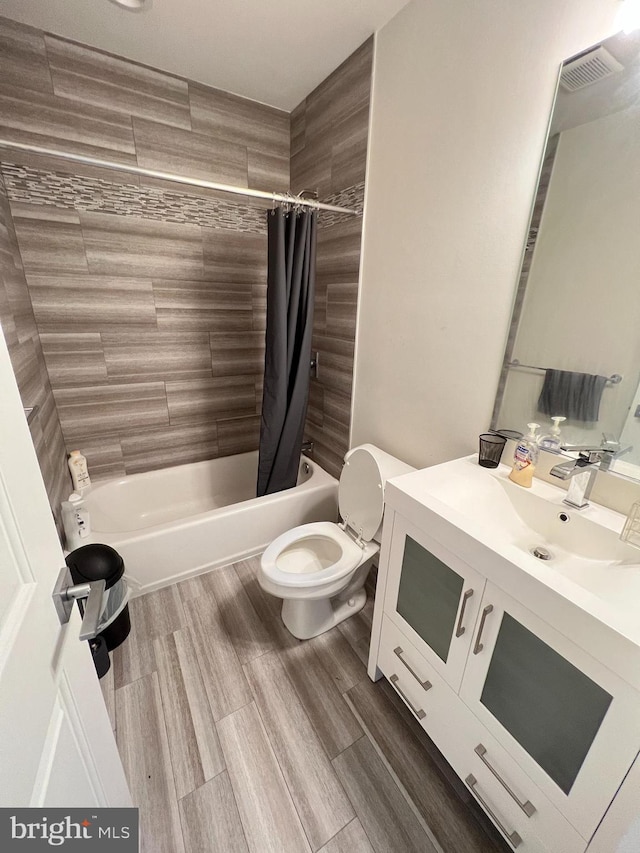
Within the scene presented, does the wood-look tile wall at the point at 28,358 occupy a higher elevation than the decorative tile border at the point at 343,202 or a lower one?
lower

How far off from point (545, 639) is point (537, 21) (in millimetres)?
1680

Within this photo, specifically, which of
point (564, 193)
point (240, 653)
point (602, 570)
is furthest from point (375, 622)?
point (564, 193)

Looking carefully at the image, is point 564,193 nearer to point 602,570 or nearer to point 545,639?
point 602,570

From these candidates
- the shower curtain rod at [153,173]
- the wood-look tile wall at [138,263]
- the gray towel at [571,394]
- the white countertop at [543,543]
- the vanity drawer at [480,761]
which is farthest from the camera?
the wood-look tile wall at [138,263]

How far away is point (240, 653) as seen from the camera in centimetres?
151

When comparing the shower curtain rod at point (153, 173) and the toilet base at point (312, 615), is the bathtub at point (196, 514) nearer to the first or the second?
the toilet base at point (312, 615)

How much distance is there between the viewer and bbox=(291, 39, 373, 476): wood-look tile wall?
5.48ft

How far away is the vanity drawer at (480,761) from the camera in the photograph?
0.81 m

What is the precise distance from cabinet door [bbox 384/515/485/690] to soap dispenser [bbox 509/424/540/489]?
404 mm

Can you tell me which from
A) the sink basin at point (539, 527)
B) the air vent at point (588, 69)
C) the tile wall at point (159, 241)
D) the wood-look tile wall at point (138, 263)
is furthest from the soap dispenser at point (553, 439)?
the wood-look tile wall at point (138, 263)

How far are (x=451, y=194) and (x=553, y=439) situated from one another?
0.98 metres

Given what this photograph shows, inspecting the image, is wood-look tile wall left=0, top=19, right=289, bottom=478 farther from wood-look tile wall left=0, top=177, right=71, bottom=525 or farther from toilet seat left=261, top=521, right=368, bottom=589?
toilet seat left=261, top=521, right=368, bottom=589

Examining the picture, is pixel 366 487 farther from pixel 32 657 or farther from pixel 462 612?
pixel 32 657

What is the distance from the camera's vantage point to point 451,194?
132 centimetres
